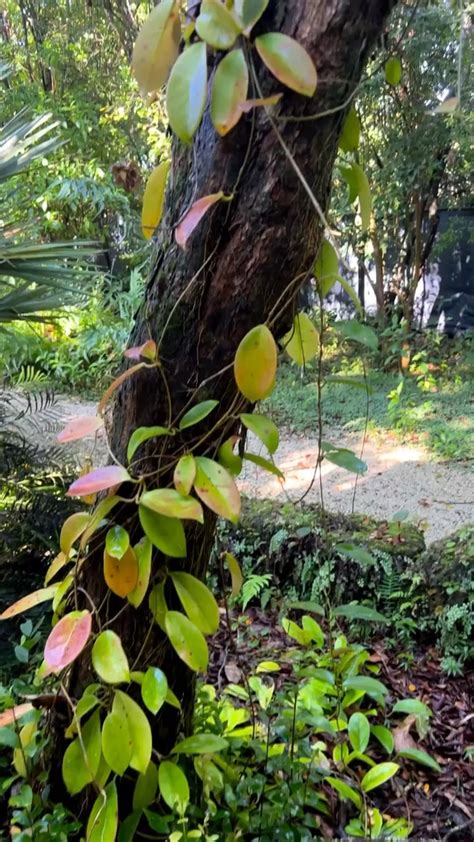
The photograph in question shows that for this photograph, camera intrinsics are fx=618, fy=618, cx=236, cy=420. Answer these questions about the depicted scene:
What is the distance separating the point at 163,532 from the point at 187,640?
16 cm

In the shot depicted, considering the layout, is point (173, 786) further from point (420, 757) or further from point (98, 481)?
point (420, 757)

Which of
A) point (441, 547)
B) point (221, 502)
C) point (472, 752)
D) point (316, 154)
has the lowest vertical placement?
point (472, 752)

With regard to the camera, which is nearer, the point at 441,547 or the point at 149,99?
the point at 149,99

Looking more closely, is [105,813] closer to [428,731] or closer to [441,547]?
[428,731]

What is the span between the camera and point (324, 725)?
1213 millimetres

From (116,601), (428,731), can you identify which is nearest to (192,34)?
(116,601)

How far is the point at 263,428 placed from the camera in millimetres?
833

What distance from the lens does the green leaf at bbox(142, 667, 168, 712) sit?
2.80 ft

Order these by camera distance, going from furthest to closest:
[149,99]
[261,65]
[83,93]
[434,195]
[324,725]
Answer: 1. [83,93]
2. [434,195]
3. [324,725]
4. [149,99]
5. [261,65]

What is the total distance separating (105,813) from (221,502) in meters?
0.51

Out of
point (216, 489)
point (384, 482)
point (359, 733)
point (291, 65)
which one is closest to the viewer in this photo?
point (291, 65)

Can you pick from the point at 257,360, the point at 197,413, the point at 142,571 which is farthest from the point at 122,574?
the point at 257,360

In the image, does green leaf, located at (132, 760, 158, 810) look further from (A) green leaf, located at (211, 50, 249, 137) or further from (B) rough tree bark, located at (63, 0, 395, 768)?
(A) green leaf, located at (211, 50, 249, 137)

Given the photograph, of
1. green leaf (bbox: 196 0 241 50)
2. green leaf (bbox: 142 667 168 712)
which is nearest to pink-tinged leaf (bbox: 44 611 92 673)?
green leaf (bbox: 142 667 168 712)
